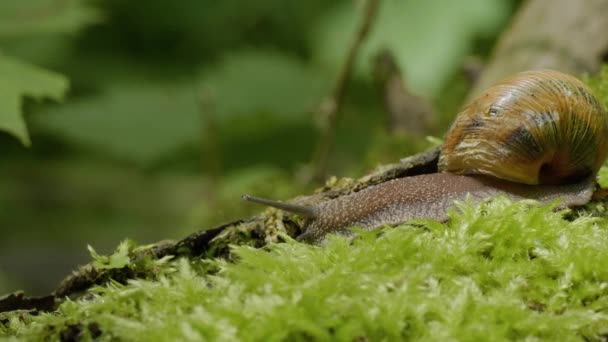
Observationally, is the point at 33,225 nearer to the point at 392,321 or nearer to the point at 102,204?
the point at 102,204

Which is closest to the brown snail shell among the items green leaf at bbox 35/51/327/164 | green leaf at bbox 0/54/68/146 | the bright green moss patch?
the bright green moss patch

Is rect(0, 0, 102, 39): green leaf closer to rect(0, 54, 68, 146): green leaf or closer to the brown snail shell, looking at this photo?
rect(0, 54, 68, 146): green leaf

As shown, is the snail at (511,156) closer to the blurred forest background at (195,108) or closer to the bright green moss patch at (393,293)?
the bright green moss patch at (393,293)

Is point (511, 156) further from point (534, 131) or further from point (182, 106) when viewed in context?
point (182, 106)

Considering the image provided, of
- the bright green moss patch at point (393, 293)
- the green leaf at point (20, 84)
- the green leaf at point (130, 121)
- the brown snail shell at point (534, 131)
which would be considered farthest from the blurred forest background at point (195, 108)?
the bright green moss patch at point (393, 293)

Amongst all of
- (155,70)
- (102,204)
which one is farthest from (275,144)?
(102,204)

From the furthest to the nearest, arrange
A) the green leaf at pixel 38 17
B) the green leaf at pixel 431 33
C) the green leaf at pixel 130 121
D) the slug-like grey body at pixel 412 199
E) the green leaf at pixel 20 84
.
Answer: the green leaf at pixel 130 121, the green leaf at pixel 431 33, the green leaf at pixel 38 17, the green leaf at pixel 20 84, the slug-like grey body at pixel 412 199
